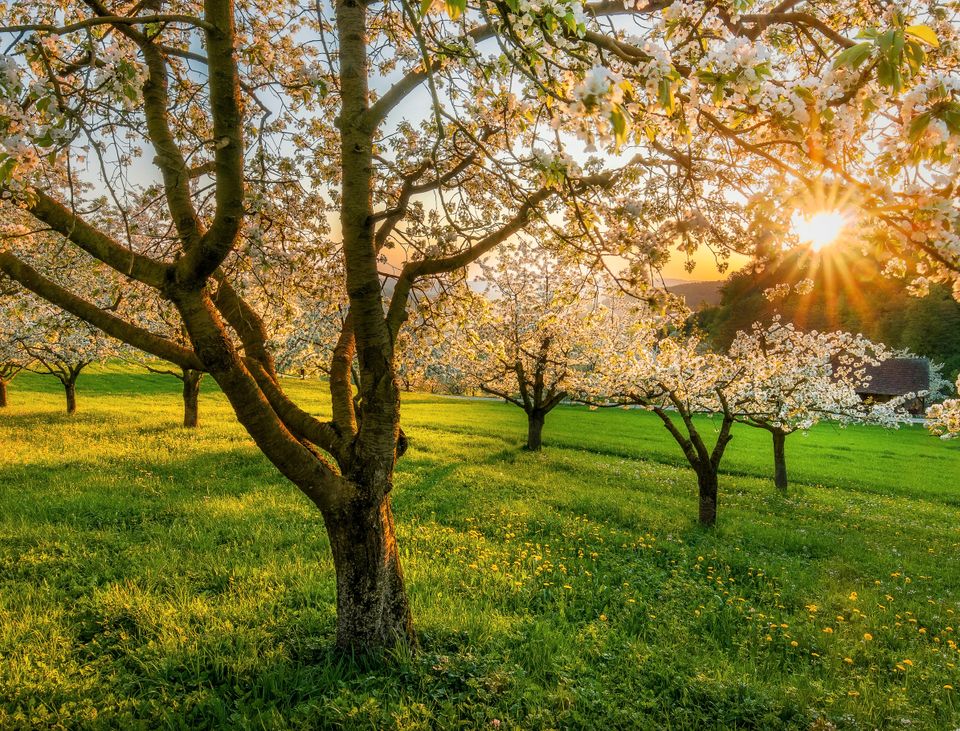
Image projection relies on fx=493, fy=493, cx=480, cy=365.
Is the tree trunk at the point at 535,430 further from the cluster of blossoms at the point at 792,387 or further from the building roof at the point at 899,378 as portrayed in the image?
the building roof at the point at 899,378

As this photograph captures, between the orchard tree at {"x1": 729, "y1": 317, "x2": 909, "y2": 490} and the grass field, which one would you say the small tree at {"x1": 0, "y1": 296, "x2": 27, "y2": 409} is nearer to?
the grass field

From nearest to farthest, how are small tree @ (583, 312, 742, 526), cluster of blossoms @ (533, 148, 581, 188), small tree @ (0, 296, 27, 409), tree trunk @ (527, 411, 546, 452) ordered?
cluster of blossoms @ (533, 148, 581, 188) → small tree @ (583, 312, 742, 526) → small tree @ (0, 296, 27, 409) → tree trunk @ (527, 411, 546, 452)

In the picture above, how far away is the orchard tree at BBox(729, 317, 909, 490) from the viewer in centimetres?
1389

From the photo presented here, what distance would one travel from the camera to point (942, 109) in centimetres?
203

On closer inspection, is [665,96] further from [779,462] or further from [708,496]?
[779,462]

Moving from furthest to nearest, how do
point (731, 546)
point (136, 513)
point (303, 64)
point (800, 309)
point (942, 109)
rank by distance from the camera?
point (800, 309), point (731, 546), point (136, 513), point (303, 64), point (942, 109)

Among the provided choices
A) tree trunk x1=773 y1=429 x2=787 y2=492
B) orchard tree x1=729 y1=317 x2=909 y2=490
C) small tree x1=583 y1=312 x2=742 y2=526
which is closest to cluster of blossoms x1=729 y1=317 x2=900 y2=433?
orchard tree x1=729 y1=317 x2=909 y2=490

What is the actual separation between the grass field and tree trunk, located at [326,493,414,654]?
31 centimetres

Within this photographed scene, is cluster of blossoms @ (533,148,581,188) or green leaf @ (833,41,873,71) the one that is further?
cluster of blossoms @ (533,148,581,188)

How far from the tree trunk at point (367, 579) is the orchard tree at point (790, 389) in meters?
11.0

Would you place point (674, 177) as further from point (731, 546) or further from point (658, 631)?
point (731, 546)

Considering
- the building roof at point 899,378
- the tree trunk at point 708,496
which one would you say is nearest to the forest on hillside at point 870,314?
the building roof at point 899,378

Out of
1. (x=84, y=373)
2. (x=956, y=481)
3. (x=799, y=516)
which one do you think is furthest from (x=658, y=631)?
(x=84, y=373)

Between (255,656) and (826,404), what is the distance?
17.0 metres
